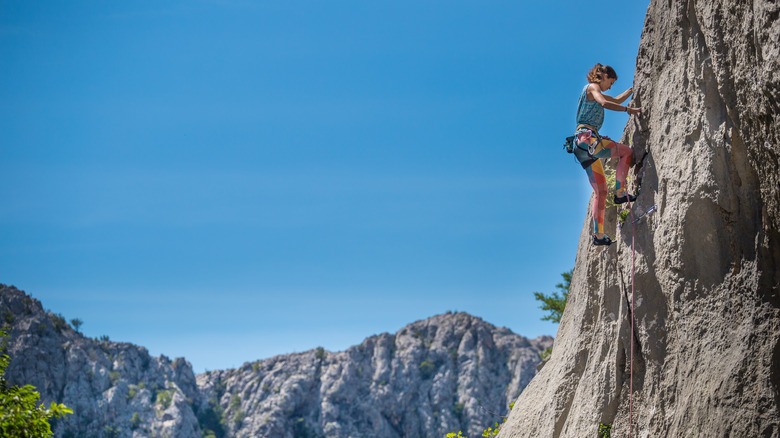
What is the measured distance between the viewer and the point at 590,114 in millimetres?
10195

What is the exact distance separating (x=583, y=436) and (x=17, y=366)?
416 ft

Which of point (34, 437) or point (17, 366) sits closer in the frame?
point (34, 437)

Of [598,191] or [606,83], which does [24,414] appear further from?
[606,83]

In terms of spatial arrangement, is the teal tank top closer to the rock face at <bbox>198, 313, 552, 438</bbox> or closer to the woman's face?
the woman's face

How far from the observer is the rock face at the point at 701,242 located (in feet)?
25.3

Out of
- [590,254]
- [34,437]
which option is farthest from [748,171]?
[34,437]

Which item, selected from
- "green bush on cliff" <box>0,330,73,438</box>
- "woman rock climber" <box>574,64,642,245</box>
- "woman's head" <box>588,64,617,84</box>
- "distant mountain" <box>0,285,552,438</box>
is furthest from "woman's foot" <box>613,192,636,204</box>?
"distant mountain" <box>0,285,552,438</box>

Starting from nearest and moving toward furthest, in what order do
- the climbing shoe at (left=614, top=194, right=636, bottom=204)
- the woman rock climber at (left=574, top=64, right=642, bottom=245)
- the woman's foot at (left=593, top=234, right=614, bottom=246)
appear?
the climbing shoe at (left=614, top=194, right=636, bottom=204)
the woman rock climber at (left=574, top=64, right=642, bottom=245)
the woman's foot at (left=593, top=234, right=614, bottom=246)

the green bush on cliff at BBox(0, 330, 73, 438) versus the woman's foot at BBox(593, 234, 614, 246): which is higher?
the woman's foot at BBox(593, 234, 614, 246)

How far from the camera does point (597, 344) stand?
10.6 meters

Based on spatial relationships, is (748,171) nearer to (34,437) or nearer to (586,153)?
(586,153)

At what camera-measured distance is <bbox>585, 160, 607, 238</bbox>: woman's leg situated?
1012 centimetres

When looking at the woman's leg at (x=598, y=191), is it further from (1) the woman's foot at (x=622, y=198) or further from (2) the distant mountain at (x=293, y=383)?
(2) the distant mountain at (x=293, y=383)

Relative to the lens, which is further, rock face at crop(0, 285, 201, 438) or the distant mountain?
the distant mountain
